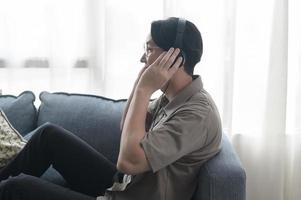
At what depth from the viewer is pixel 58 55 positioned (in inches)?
88.1

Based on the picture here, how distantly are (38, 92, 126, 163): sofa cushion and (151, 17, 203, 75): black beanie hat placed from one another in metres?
0.66

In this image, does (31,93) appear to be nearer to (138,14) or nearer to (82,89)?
(82,89)

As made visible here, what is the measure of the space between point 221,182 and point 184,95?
341 millimetres

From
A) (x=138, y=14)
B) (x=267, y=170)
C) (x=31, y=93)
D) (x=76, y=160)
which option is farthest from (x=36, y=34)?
(x=267, y=170)

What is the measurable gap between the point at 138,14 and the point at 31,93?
28.5 inches

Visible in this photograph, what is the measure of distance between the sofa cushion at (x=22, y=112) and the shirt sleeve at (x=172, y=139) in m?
0.99

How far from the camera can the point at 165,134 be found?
4.42 feet

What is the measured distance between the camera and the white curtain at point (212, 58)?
218cm

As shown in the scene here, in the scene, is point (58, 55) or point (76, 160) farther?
point (58, 55)

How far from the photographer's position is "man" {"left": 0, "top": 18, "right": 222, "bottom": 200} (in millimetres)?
1348

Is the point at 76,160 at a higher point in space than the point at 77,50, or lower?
lower

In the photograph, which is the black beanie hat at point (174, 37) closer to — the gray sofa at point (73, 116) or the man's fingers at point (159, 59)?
the man's fingers at point (159, 59)

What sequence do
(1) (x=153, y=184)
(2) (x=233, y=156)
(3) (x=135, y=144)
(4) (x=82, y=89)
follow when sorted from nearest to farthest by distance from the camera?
(3) (x=135, y=144), (1) (x=153, y=184), (2) (x=233, y=156), (4) (x=82, y=89)

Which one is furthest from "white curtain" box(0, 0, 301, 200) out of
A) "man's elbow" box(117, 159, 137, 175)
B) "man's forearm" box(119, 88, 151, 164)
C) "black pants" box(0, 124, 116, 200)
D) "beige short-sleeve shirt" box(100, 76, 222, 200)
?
"man's elbow" box(117, 159, 137, 175)
